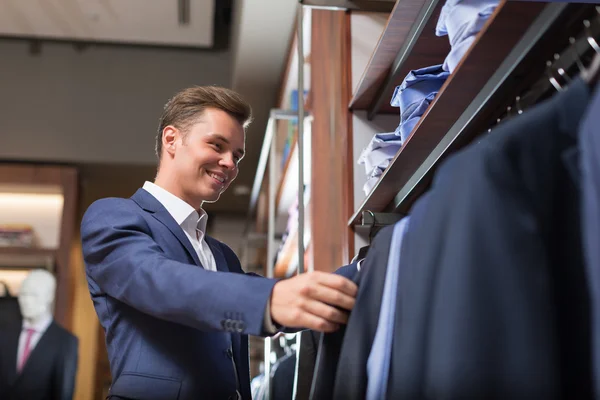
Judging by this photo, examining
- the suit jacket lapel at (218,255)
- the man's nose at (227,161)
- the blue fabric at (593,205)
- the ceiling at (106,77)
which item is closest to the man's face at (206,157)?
the man's nose at (227,161)

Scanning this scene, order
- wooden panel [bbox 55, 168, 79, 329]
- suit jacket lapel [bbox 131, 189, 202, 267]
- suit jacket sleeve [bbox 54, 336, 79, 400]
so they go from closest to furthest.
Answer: suit jacket lapel [bbox 131, 189, 202, 267] → suit jacket sleeve [bbox 54, 336, 79, 400] → wooden panel [bbox 55, 168, 79, 329]

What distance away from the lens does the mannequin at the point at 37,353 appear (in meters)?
4.12

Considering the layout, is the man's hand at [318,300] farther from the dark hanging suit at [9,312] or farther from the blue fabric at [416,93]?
the dark hanging suit at [9,312]

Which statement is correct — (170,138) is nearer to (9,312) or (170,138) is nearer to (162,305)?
(162,305)

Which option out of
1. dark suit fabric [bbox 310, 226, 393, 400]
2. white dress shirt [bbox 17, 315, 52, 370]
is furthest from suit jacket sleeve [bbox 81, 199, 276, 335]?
white dress shirt [bbox 17, 315, 52, 370]

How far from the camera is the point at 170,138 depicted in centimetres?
186

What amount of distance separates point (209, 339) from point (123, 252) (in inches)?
10.8

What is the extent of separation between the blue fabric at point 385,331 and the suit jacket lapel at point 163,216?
0.65 metres

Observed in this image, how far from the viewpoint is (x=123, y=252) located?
1378 millimetres

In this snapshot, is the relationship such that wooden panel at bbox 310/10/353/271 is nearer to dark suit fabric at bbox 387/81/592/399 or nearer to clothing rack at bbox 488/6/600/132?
clothing rack at bbox 488/6/600/132

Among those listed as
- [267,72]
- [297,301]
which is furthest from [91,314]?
[297,301]

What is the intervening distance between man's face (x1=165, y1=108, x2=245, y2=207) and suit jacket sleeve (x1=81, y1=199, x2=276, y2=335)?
27cm

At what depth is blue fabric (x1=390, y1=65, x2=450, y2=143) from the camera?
1662mm

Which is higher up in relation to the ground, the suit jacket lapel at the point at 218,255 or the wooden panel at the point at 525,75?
the wooden panel at the point at 525,75
